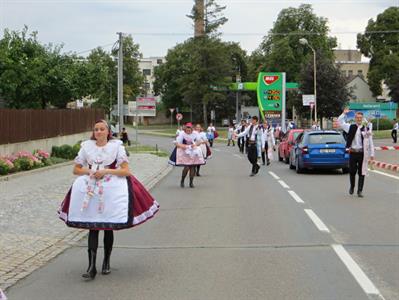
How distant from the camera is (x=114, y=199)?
20.8 feet

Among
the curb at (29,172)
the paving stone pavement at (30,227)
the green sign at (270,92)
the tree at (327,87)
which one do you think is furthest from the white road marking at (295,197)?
the tree at (327,87)

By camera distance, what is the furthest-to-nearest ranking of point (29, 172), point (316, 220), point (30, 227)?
point (29, 172)
point (316, 220)
point (30, 227)

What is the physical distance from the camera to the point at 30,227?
9.81 meters

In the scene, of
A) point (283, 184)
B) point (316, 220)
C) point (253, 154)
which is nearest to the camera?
point (316, 220)

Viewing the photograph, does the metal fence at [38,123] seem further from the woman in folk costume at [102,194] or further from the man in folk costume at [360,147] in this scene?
the woman in folk costume at [102,194]

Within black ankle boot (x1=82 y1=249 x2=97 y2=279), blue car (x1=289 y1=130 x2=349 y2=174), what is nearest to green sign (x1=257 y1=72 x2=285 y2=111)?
blue car (x1=289 y1=130 x2=349 y2=174)

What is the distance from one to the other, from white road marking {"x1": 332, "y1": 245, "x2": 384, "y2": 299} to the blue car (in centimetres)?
1231

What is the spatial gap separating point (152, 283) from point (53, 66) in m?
27.8

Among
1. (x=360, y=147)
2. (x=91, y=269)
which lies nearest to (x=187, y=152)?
(x=360, y=147)

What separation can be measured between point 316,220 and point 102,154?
4.88m

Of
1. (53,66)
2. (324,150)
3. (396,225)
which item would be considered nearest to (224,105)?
(53,66)

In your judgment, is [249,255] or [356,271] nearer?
[356,271]

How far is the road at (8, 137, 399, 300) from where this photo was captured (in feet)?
19.6

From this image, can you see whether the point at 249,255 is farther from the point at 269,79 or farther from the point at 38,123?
the point at 269,79
